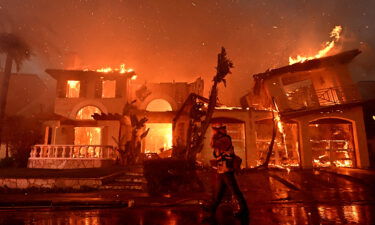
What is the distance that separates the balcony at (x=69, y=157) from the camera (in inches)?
585

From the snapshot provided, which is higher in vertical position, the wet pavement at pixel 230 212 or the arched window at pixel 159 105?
the arched window at pixel 159 105

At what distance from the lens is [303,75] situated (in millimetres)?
18594

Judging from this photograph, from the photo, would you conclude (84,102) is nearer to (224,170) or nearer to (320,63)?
(224,170)

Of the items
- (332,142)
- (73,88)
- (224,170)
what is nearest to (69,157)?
(73,88)

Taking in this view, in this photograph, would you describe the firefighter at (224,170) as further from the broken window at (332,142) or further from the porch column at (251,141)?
the broken window at (332,142)

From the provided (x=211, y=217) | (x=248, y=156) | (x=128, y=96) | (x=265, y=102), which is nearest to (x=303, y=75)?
(x=265, y=102)

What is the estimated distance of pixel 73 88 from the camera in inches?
795

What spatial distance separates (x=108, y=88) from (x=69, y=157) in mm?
7226

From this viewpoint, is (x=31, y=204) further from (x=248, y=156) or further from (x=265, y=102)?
(x=265, y=102)

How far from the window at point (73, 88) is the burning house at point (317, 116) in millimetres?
14996

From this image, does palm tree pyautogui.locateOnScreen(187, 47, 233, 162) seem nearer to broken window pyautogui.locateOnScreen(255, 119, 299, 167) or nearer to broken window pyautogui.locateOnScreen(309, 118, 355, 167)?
broken window pyautogui.locateOnScreen(255, 119, 299, 167)

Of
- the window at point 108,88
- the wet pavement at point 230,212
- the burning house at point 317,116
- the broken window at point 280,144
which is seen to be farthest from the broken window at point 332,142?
the window at point 108,88

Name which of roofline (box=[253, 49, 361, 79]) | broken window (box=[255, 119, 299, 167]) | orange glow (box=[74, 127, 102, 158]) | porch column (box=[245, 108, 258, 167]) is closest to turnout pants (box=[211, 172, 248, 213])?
porch column (box=[245, 108, 258, 167])

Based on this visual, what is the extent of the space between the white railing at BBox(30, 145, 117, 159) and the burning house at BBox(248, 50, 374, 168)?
1098 centimetres
